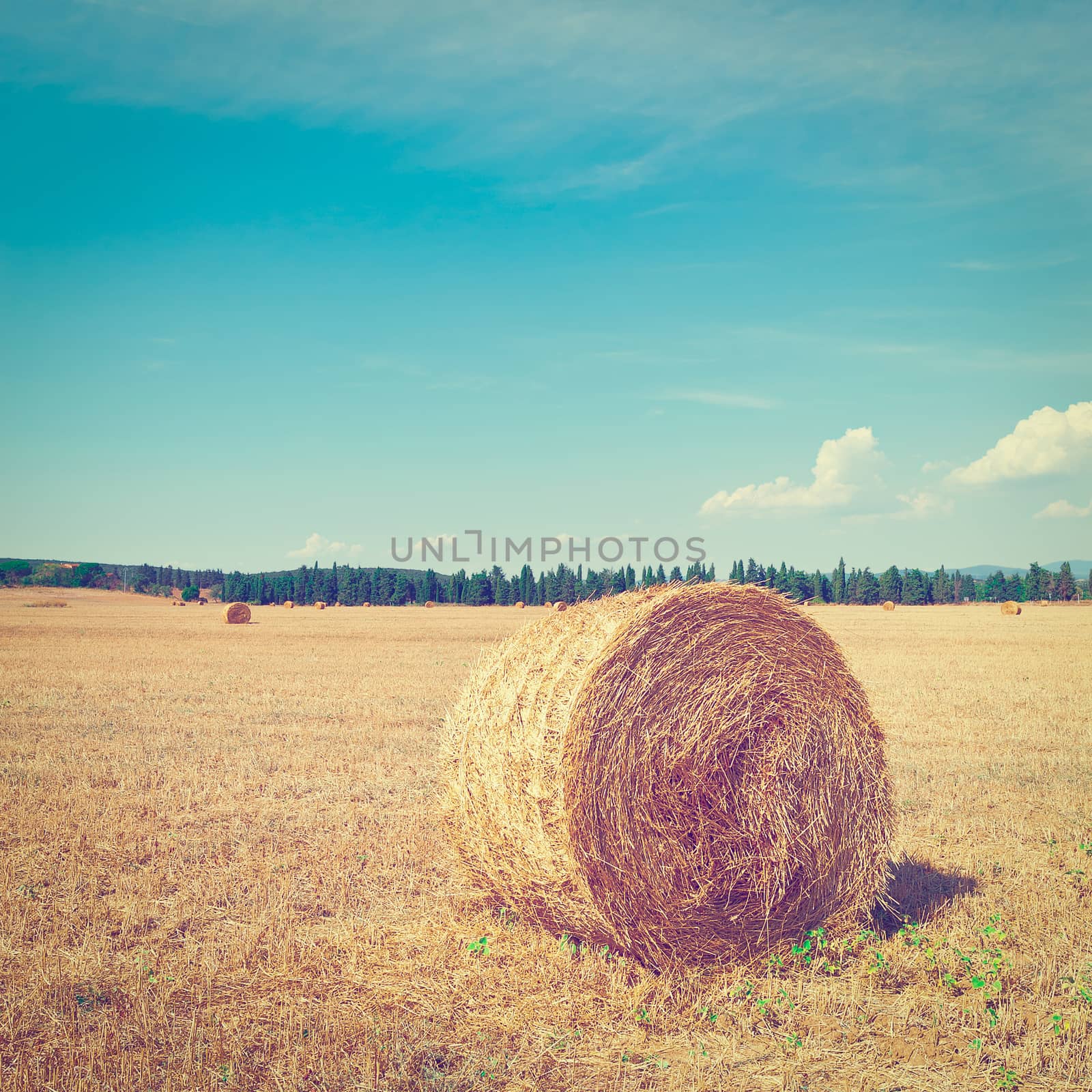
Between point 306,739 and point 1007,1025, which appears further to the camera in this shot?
point 306,739

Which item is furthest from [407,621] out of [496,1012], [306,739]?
[496,1012]

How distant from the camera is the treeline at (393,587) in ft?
363

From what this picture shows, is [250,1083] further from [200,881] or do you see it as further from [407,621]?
[407,621]

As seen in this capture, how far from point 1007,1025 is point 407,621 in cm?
4847

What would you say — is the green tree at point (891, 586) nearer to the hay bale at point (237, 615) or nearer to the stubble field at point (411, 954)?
the hay bale at point (237, 615)

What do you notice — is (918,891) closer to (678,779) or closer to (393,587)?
(678,779)

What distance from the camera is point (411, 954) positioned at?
5.83 metres

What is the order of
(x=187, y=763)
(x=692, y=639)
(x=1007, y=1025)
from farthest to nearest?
(x=187, y=763) → (x=692, y=639) → (x=1007, y=1025)

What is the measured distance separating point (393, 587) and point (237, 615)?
73.4m

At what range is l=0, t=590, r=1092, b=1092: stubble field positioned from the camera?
460cm

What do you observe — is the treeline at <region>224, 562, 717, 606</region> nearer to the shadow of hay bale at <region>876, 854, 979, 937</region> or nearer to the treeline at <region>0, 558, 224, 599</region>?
the treeline at <region>0, 558, 224, 599</region>

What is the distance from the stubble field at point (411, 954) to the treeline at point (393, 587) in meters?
94.4

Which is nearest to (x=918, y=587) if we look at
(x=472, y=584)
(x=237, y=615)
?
(x=472, y=584)

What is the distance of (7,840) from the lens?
791 cm
